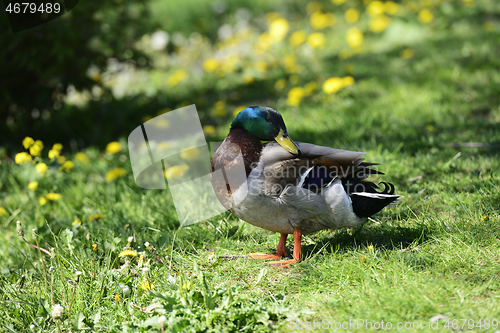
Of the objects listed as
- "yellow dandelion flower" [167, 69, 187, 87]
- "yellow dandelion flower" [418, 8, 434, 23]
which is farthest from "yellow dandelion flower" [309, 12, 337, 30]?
"yellow dandelion flower" [167, 69, 187, 87]

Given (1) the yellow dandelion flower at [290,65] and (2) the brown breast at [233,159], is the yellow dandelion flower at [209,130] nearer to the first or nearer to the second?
(1) the yellow dandelion flower at [290,65]

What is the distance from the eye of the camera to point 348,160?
2.50 meters

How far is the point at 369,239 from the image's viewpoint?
2.80m

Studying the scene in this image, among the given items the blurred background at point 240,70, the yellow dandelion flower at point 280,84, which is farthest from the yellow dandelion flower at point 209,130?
the yellow dandelion flower at point 280,84

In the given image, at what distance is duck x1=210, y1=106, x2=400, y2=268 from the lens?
2438mm

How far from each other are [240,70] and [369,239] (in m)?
4.29

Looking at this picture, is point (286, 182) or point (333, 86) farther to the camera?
point (333, 86)

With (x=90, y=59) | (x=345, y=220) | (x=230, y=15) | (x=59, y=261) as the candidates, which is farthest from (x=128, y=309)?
(x=230, y=15)

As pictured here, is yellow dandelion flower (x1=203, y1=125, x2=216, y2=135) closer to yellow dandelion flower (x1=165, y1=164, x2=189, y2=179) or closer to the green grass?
the green grass

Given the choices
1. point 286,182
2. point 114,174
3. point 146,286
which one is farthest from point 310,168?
point 114,174

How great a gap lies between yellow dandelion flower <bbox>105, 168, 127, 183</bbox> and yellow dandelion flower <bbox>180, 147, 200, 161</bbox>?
0.53 m

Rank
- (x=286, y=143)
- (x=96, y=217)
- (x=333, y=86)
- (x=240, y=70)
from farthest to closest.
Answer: (x=240, y=70) → (x=333, y=86) → (x=96, y=217) → (x=286, y=143)

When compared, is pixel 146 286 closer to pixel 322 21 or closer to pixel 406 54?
pixel 406 54

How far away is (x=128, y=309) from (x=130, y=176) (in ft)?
6.09
